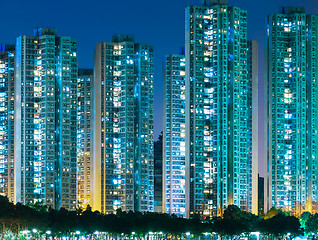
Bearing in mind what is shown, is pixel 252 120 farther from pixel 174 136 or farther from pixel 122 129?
pixel 122 129

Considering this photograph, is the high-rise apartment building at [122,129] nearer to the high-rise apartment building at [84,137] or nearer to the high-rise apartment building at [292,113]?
the high-rise apartment building at [84,137]

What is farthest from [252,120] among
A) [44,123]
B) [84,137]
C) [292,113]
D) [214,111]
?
[44,123]

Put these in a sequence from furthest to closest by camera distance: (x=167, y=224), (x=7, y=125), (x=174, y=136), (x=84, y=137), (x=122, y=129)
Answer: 1. (x=84, y=137)
2. (x=7, y=125)
3. (x=174, y=136)
4. (x=122, y=129)
5. (x=167, y=224)

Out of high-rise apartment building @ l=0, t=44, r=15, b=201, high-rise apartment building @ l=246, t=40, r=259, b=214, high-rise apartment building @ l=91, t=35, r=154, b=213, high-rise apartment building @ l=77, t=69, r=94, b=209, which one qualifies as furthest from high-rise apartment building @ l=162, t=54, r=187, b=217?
high-rise apartment building @ l=0, t=44, r=15, b=201

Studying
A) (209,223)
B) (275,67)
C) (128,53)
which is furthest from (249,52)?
(209,223)

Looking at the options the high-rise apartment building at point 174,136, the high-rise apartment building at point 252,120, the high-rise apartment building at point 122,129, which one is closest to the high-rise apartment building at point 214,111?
the high-rise apartment building at point 252,120

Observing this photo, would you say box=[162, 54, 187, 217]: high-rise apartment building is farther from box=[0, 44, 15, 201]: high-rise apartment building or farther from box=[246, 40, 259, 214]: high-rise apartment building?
box=[0, 44, 15, 201]: high-rise apartment building
